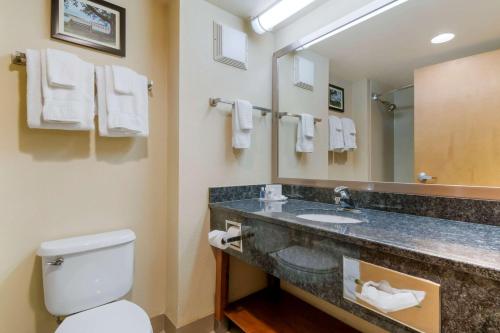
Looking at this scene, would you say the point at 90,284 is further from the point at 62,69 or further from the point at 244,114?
the point at 244,114

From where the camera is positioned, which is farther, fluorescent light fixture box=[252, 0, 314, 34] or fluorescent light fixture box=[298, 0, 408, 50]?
fluorescent light fixture box=[252, 0, 314, 34]

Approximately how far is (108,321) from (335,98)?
5.60 ft

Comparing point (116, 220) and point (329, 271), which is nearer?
point (329, 271)

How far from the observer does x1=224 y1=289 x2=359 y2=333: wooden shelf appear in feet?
4.76

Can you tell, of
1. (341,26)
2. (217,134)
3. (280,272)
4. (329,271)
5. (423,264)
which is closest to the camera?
(423,264)

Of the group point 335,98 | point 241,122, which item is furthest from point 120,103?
point 335,98

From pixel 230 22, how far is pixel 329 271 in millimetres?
1649

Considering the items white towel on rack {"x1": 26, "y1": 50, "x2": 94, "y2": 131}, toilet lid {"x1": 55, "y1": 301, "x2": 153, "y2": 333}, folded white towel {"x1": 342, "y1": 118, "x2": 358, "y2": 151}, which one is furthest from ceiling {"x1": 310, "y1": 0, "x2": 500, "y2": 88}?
toilet lid {"x1": 55, "y1": 301, "x2": 153, "y2": 333}

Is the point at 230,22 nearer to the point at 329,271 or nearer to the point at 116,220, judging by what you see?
the point at 116,220

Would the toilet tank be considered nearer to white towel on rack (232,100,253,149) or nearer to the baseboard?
the baseboard

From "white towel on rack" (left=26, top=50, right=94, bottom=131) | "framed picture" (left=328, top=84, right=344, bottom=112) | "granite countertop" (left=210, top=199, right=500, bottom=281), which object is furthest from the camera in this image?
Result: "framed picture" (left=328, top=84, right=344, bottom=112)

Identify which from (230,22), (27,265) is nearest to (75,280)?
(27,265)

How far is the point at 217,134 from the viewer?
1.65 m

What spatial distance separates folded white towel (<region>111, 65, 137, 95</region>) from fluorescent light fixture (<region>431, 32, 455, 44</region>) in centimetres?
153
